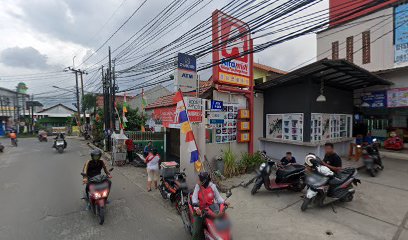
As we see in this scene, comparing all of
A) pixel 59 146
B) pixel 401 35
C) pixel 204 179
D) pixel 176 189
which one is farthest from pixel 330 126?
pixel 59 146

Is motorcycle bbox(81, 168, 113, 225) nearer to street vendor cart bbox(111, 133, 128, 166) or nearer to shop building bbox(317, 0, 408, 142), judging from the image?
street vendor cart bbox(111, 133, 128, 166)

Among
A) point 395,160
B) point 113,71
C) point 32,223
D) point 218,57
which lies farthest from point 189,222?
point 113,71

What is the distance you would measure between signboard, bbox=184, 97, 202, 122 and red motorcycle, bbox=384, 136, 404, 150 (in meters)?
10.5

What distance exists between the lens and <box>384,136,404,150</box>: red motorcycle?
34.5 ft

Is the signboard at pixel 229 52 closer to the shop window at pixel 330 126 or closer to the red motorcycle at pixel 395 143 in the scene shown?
the shop window at pixel 330 126

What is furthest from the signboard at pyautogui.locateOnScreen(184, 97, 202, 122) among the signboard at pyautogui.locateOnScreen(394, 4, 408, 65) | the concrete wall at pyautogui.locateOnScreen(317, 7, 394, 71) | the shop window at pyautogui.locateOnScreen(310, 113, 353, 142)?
the signboard at pyautogui.locateOnScreen(394, 4, 408, 65)

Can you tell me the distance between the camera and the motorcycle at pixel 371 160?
285 inches

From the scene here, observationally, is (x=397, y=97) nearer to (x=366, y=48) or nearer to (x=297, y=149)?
(x=297, y=149)

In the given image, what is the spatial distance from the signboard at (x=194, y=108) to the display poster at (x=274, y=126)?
13.2ft

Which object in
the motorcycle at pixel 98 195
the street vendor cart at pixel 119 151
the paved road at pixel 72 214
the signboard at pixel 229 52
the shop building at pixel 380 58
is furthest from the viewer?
the street vendor cart at pixel 119 151

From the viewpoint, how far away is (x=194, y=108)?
6.67 m

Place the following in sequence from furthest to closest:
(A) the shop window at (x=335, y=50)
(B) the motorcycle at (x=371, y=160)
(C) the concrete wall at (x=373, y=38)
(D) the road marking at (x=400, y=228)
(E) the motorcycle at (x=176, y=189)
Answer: (A) the shop window at (x=335, y=50) < (C) the concrete wall at (x=373, y=38) < (B) the motorcycle at (x=371, y=160) < (E) the motorcycle at (x=176, y=189) < (D) the road marking at (x=400, y=228)

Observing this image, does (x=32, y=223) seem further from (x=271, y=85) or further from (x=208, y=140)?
(x=271, y=85)

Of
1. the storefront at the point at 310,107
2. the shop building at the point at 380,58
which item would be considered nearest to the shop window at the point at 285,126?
the storefront at the point at 310,107
